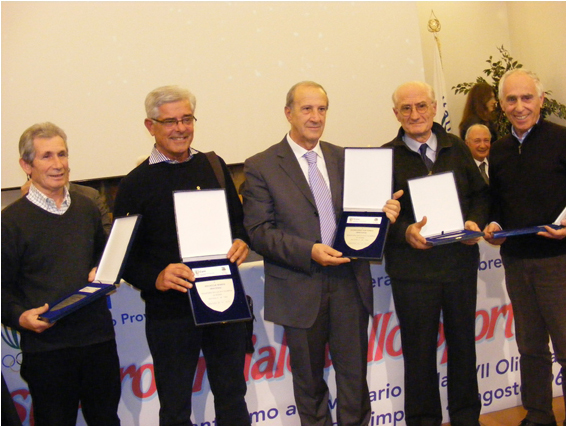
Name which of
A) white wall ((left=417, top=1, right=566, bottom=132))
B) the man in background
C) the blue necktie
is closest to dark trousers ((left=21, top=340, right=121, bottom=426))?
the blue necktie

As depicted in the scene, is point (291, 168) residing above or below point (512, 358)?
above

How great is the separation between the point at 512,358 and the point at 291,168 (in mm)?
1834

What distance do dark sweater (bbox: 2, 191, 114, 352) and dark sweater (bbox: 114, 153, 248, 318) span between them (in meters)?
0.21

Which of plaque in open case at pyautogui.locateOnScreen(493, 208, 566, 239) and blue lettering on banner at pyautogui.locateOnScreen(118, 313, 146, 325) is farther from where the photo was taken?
blue lettering on banner at pyautogui.locateOnScreen(118, 313, 146, 325)

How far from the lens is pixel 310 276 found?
7.91 feet

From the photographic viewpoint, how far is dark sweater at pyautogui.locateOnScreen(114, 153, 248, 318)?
7.36 ft

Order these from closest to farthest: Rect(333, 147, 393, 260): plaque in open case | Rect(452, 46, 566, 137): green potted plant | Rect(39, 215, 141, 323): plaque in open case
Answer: Rect(39, 215, 141, 323): plaque in open case → Rect(333, 147, 393, 260): plaque in open case → Rect(452, 46, 566, 137): green potted plant

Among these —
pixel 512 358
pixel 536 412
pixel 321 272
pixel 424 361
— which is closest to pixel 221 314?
pixel 321 272

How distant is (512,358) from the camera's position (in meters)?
3.17

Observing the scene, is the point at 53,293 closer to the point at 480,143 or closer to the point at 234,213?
the point at 234,213

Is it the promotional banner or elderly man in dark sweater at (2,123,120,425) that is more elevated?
elderly man in dark sweater at (2,123,120,425)

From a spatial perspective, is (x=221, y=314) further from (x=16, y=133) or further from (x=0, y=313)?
(x=16, y=133)

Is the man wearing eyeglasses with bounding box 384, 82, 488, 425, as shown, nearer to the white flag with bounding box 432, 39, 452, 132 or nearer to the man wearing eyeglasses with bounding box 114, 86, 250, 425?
the man wearing eyeglasses with bounding box 114, 86, 250, 425

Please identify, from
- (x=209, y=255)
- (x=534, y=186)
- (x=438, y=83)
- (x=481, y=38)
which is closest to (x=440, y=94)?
(x=438, y=83)
